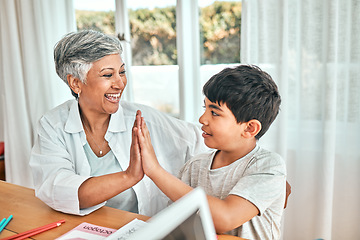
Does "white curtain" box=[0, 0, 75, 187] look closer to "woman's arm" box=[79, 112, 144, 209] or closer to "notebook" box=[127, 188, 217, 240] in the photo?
"woman's arm" box=[79, 112, 144, 209]

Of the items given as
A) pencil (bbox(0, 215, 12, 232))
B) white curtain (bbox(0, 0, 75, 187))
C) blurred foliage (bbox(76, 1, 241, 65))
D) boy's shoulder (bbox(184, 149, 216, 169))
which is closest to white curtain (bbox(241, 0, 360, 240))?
blurred foliage (bbox(76, 1, 241, 65))

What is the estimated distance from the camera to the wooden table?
113 centimetres

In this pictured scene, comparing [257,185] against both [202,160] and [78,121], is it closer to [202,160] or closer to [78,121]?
[202,160]

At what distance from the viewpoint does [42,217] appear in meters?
1.23

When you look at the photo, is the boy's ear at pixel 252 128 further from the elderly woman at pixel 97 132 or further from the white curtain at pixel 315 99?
the white curtain at pixel 315 99

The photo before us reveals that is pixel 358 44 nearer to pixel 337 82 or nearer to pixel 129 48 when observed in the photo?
pixel 337 82

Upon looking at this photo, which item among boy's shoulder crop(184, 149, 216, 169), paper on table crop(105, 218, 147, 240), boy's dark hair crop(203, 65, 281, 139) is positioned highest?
boy's dark hair crop(203, 65, 281, 139)

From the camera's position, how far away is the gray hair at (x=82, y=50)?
1.48m

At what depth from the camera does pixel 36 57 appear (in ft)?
10.1

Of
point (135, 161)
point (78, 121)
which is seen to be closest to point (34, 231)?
point (135, 161)

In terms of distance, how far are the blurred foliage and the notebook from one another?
6.73 ft

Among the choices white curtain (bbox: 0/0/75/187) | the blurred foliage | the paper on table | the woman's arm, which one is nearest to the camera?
the paper on table

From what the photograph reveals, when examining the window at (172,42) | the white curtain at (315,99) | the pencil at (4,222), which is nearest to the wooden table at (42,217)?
the pencil at (4,222)

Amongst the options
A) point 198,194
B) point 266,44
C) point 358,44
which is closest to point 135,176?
point 198,194
